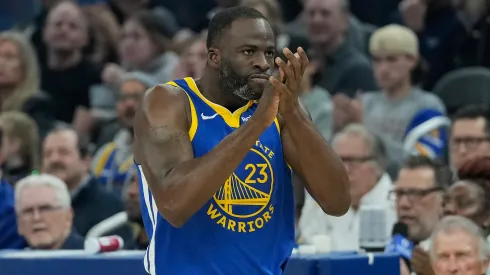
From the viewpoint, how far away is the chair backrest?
381 inches

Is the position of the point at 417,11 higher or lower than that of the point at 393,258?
higher

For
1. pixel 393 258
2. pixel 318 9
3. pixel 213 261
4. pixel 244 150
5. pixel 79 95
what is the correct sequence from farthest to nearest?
pixel 79 95
pixel 318 9
pixel 393 258
pixel 213 261
pixel 244 150

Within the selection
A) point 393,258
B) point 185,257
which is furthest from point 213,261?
point 393,258

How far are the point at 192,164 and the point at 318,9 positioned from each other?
20.2ft

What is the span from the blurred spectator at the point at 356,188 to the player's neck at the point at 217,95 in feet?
10.3

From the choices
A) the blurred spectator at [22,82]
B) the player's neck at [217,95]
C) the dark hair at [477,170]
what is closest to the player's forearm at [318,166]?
the player's neck at [217,95]

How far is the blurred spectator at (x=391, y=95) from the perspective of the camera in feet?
31.2

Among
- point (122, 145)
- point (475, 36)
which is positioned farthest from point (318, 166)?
point (475, 36)

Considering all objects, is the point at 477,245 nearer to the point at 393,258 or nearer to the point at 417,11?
the point at 393,258

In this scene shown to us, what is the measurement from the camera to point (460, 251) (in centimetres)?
622

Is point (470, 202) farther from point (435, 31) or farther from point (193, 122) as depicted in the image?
point (435, 31)

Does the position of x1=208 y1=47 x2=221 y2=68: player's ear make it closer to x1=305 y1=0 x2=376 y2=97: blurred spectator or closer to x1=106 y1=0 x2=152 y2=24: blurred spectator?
x1=305 y1=0 x2=376 y2=97: blurred spectator

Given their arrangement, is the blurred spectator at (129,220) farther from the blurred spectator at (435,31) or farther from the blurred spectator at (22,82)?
the blurred spectator at (435,31)

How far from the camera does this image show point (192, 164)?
14.9 feet
